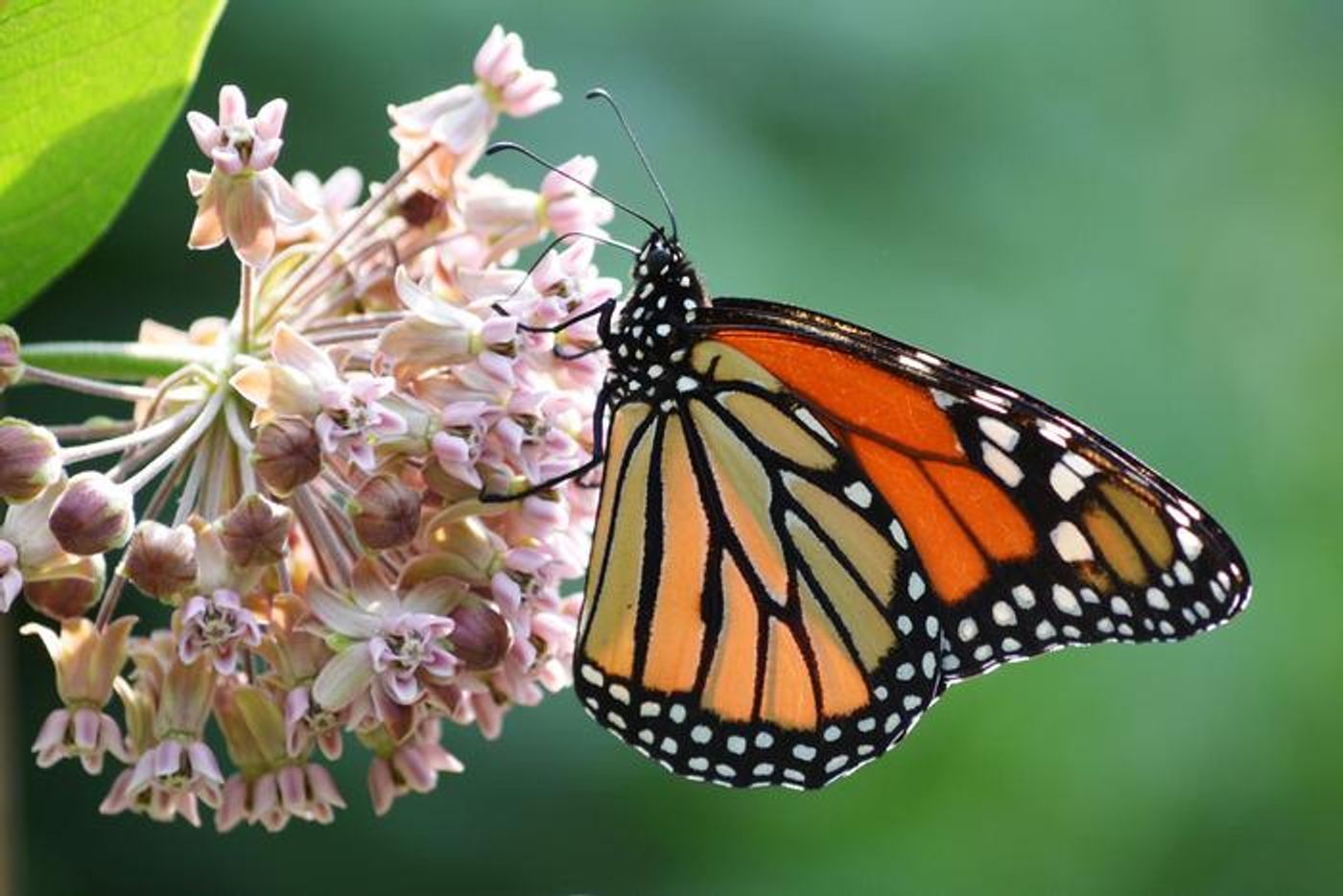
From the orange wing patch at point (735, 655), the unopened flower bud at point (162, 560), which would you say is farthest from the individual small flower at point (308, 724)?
the orange wing patch at point (735, 655)

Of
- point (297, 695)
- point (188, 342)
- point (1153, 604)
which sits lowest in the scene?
point (297, 695)

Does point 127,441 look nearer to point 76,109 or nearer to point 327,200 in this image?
point 76,109

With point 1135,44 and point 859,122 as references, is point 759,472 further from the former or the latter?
point 1135,44

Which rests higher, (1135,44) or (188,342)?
(1135,44)

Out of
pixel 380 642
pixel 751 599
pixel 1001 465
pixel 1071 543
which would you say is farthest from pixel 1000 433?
pixel 380 642

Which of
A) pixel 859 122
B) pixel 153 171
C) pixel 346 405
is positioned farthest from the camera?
pixel 859 122

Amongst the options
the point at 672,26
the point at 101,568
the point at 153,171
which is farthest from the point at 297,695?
the point at 672,26

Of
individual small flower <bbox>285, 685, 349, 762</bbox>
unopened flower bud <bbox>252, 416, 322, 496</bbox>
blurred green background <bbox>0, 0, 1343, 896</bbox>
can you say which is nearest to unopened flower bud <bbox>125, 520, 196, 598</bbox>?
unopened flower bud <bbox>252, 416, 322, 496</bbox>

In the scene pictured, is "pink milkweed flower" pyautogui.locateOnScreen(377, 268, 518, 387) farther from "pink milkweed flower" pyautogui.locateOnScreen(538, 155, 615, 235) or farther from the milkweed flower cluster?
"pink milkweed flower" pyautogui.locateOnScreen(538, 155, 615, 235)
